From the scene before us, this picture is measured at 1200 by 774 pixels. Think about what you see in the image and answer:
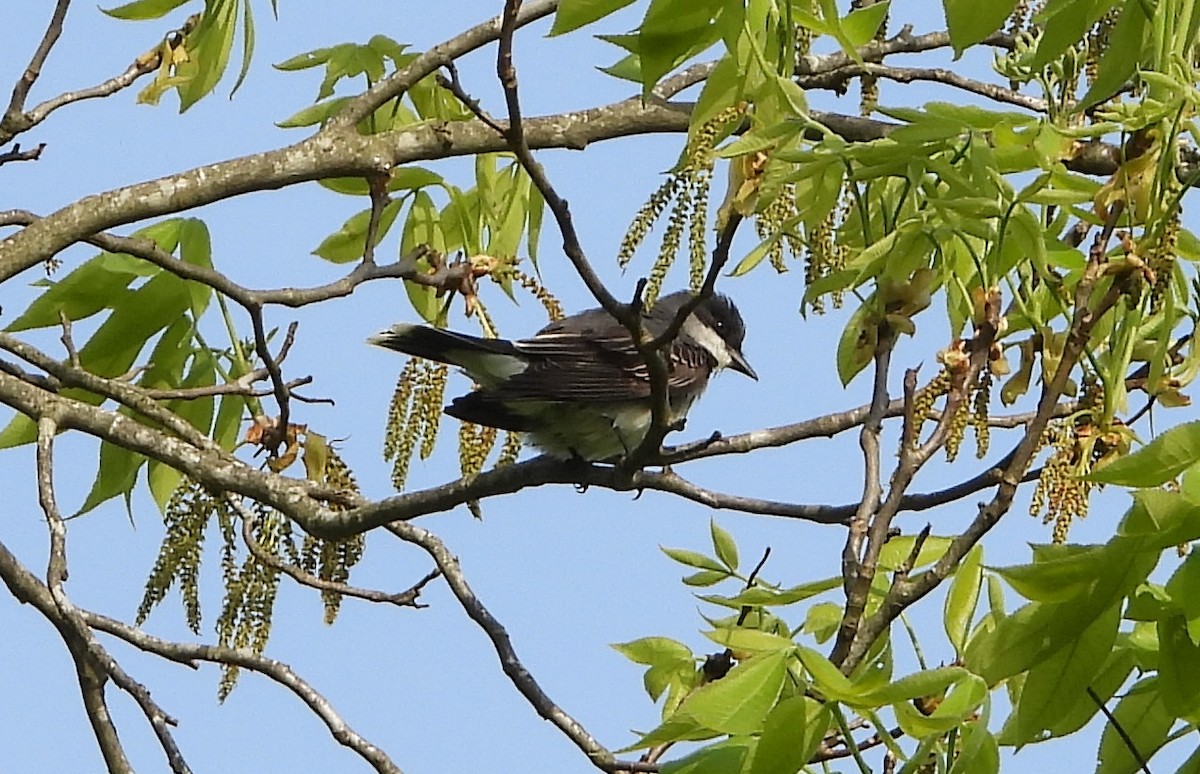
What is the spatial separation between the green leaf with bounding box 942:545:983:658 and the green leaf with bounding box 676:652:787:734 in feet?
1.71

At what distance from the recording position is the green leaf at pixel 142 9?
4375mm

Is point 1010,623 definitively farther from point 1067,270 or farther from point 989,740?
point 1067,270

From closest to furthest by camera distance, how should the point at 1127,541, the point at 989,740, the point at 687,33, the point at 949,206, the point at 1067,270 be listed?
the point at 1127,541 < the point at 989,740 < the point at 949,206 < the point at 687,33 < the point at 1067,270

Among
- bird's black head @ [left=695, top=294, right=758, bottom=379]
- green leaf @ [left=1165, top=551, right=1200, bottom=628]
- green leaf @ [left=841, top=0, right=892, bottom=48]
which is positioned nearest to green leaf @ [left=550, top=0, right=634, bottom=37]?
green leaf @ [left=841, top=0, right=892, bottom=48]

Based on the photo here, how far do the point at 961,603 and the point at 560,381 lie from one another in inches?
114

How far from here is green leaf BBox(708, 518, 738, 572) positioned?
3416 mm

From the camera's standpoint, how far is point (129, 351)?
15.2 feet

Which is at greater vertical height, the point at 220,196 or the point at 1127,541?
the point at 220,196

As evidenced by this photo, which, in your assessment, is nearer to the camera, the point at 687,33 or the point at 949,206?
Answer: the point at 949,206

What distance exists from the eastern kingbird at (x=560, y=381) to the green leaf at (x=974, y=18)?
8.41 feet

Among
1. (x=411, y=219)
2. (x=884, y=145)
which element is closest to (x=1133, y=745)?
(x=884, y=145)

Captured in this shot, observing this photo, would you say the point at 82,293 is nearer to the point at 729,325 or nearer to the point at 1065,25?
the point at 1065,25

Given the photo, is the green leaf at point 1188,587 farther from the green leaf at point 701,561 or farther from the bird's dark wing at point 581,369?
the bird's dark wing at point 581,369

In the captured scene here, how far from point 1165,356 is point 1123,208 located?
0.85 feet
